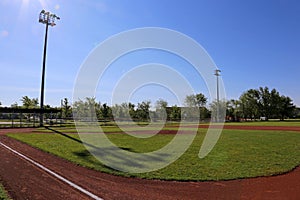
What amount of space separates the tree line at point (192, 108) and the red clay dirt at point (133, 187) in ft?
184

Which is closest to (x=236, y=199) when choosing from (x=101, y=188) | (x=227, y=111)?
(x=101, y=188)

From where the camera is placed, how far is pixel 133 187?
287 inches

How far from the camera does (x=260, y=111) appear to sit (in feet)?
346

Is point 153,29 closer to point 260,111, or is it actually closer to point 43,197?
point 43,197

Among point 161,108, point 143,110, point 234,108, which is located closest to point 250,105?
point 234,108

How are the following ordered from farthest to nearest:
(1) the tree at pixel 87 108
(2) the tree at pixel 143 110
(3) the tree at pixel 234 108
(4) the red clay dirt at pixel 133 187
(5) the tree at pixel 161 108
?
(3) the tree at pixel 234 108 → (5) the tree at pixel 161 108 → (2) the tree at pixel 143 110 → (1) the tree at pixel 87 108 → (4) the red clay dirt at pixel 133 187

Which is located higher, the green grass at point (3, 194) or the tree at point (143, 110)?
the tree at point (143, 110)

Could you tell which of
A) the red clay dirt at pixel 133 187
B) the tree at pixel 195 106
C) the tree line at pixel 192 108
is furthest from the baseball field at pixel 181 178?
the tree at pixel 195 106

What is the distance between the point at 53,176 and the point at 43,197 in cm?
216

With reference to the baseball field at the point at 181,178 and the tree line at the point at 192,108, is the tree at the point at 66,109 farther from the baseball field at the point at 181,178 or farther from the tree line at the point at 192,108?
the baseball field at the point at 181,178

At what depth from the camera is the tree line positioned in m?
71.0

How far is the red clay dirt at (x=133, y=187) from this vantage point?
6.45 meters

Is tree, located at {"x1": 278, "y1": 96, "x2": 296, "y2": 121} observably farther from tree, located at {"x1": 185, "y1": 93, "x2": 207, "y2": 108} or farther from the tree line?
tree, located at {"x1": 185, "y1": 93, "x2": 207, "y2": 108}

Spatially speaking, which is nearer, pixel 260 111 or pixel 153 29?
pixel 153 29
